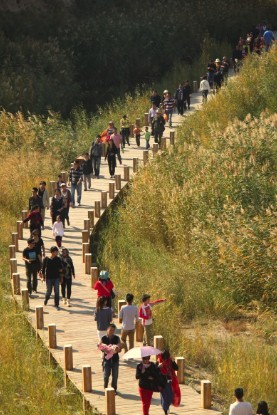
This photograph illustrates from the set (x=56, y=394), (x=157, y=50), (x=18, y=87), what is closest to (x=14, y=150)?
(x=18, y=87)

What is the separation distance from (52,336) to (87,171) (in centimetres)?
1180

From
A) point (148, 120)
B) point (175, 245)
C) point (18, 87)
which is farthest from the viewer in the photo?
point (18, 87)

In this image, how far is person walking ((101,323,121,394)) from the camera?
829 inches

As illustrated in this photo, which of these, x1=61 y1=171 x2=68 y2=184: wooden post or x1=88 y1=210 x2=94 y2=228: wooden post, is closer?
x1=88 y1=210 x2=94 y2=228: wooden post

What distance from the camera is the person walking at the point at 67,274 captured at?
84.4 ft

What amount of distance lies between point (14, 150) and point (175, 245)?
9.78 metres

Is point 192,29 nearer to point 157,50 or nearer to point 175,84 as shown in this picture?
point 157,50

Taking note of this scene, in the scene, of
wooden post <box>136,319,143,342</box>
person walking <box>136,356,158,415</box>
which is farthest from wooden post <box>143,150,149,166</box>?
person walking <box>136,356,158,415</box>

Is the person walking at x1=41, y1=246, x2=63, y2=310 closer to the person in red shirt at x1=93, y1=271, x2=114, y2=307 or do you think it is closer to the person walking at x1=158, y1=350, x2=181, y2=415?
the person in red shirt at x1=93, y1=271, x2=114, y2=307

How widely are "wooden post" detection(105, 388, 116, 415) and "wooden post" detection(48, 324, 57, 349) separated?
10.3ft

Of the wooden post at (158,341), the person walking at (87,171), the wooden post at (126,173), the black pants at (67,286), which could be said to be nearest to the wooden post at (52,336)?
the wooden post at (158,341)

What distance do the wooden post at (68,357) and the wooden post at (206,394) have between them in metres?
2.51

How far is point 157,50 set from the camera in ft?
178

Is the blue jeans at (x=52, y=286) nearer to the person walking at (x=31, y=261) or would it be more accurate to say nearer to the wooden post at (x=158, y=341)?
the person walking at (x=31, y=261)
